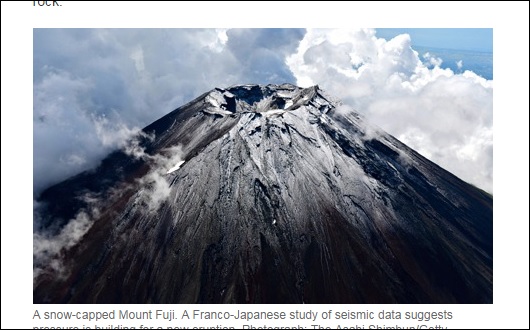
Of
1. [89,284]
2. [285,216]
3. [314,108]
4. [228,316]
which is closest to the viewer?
[228,316]

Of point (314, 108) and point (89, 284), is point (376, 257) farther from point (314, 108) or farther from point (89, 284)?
point (89, 284)

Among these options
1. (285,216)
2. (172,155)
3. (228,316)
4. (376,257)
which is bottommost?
(228,316)

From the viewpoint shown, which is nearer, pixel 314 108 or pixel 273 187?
pixel 273 187

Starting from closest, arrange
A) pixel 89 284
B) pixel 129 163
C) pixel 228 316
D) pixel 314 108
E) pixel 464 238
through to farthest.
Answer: pixel 228 316
pixel 89 284
pixel 464 238
pixel 314 108
pixel 129 163

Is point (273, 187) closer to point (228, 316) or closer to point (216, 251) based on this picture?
point (216, 251)

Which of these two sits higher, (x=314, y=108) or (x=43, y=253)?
(x=314, y=108)

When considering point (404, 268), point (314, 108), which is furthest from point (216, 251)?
point (314, 108)
